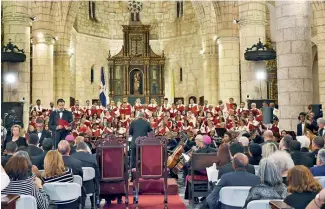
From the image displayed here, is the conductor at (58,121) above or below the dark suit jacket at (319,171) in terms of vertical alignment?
above

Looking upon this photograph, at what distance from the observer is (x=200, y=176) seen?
7.47 meters

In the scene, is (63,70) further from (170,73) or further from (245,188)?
(245,188)

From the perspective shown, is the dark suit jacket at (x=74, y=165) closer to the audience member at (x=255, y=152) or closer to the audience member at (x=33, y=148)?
the audience member at (x=33, y=148)

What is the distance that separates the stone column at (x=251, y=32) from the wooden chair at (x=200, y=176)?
8276mm

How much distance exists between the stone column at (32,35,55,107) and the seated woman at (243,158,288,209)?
16.8 meters

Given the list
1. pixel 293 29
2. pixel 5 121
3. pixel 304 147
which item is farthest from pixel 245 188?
pixel 5 121

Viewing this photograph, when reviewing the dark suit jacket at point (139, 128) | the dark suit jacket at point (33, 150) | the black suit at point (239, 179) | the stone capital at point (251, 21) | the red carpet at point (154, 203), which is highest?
the stone capital at point (251, 21)

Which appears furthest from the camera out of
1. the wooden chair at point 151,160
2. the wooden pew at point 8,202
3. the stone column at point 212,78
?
the stone column at point 212,78

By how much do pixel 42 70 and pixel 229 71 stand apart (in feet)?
27.8

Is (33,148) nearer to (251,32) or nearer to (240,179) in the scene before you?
(240,179)

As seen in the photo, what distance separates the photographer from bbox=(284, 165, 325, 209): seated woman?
357cm

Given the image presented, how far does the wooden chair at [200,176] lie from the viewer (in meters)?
7.13

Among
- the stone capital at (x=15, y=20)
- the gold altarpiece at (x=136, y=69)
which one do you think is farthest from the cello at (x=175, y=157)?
the gold altarpiece at (x=136, y=69)

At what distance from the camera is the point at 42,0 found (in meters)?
21.0
